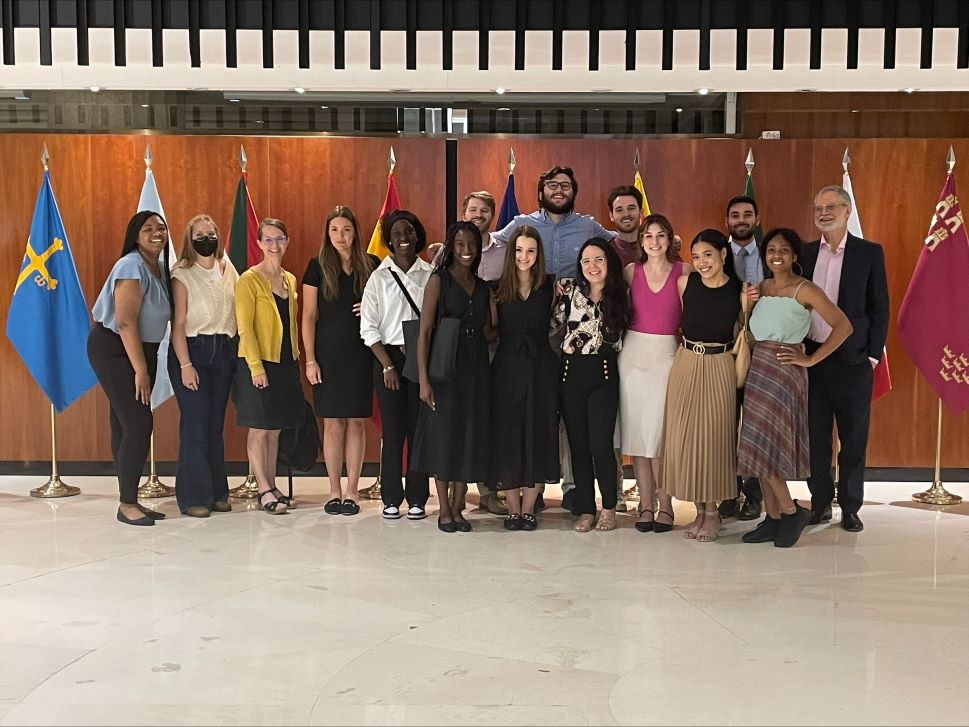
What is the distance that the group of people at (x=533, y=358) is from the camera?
18.8 ft

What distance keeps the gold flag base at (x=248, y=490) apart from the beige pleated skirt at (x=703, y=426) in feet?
8.24

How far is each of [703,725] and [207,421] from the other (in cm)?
365

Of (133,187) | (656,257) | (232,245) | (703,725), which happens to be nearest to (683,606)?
(703,725)

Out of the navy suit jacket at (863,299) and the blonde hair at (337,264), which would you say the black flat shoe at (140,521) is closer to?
the blonde hair at (337,264)

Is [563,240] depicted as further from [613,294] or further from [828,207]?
[828,207]

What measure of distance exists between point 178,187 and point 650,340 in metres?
3.30

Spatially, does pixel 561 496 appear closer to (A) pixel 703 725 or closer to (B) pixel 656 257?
(B) pixel 656 257

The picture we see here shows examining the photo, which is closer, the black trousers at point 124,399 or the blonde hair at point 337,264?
the black trousers at point 124,399

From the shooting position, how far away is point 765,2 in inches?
170

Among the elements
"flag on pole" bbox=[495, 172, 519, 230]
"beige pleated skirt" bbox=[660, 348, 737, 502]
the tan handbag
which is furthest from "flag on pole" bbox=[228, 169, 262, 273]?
the tan handbag

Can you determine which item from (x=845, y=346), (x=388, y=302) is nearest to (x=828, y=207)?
(x=845, y=346)

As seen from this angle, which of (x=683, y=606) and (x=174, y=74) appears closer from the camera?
(x=683, y=606)

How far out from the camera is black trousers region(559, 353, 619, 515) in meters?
5.88

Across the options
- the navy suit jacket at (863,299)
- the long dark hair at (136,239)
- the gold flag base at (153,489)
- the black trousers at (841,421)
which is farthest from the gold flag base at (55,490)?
the navy suit jacket at (863,299)
